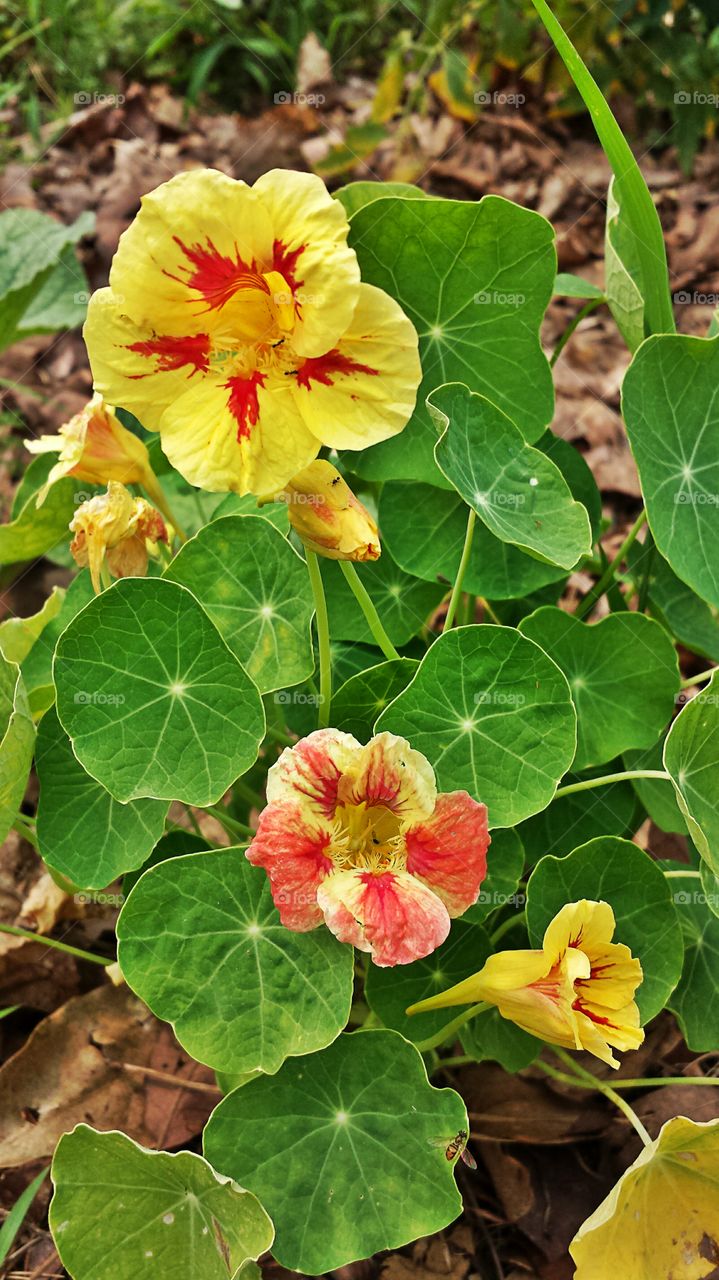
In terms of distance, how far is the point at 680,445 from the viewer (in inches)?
64.6

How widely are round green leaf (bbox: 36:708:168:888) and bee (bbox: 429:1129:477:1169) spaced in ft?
1.69

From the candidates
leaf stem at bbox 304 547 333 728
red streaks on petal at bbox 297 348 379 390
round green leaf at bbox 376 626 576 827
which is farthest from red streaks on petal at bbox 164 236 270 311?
round green leaf at bbox 376 626 576 827

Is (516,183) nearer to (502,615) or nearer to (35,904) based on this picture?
(502,615)

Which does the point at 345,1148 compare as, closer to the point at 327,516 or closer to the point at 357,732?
the point at 357,732

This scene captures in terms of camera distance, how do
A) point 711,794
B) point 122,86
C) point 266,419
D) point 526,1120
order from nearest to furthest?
point 266,419 → point 711,794 → point 526,1120 → point 122,86

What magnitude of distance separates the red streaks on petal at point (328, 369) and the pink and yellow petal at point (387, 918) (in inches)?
23.8

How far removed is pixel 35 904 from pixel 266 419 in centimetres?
116

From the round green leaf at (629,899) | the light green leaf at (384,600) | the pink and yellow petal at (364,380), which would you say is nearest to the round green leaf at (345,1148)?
the round green leaf at (629,899)

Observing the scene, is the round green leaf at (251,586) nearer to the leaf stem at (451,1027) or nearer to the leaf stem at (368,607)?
the leaf stem at (368,607)

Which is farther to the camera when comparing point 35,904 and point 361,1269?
point 35,904

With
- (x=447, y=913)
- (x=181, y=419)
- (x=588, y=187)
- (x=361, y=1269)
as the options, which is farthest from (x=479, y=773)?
(x=588, y=187)

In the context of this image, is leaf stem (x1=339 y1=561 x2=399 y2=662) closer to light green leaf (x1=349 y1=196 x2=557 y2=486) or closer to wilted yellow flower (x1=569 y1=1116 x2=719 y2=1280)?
light green leaf (x1=349 y1=196 x2=557 y2=486)

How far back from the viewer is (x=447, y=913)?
123 centimetres

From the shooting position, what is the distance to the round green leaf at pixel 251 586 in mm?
1531
